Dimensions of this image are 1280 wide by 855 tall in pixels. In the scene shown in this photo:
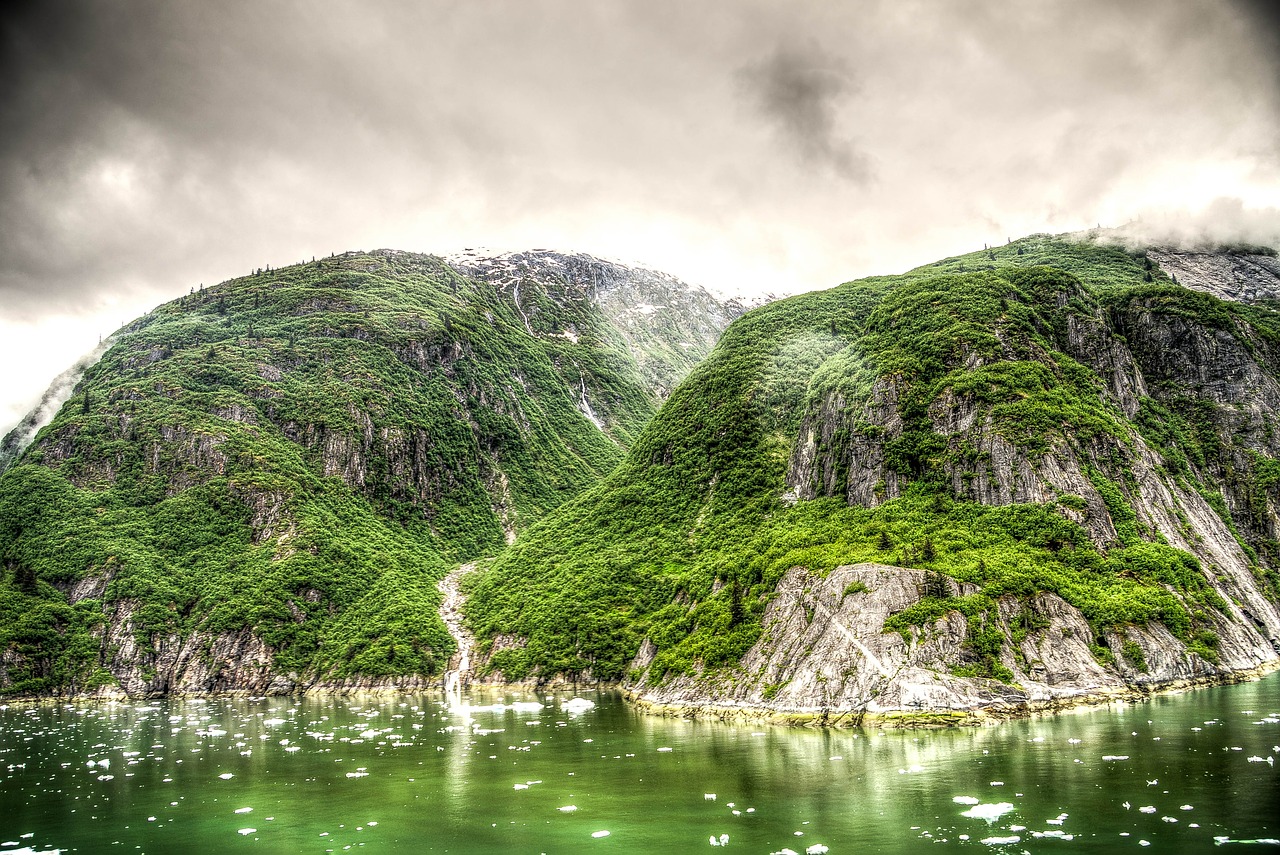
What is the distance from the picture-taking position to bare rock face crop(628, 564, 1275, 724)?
2349 inches

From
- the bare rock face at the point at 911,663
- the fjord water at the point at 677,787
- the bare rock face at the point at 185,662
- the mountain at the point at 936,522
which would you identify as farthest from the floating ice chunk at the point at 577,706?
the bare rock face at the point at 185,662

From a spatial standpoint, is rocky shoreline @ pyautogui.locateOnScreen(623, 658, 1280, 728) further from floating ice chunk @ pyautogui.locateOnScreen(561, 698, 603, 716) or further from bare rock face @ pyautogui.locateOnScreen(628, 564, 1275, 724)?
floating ice chunk @ pyautogui.locateOnScreen(561, 698, 603, 716)

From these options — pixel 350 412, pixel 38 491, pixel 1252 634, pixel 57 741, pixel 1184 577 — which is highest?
pixel 350 412

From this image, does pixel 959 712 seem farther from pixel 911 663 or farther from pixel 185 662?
pixel 185 662

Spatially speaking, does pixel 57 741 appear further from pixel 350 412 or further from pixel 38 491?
pixel 350 412

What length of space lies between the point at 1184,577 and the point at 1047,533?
37.6ft

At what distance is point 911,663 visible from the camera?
61625mm

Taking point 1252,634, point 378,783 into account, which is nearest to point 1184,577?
point 1252,634

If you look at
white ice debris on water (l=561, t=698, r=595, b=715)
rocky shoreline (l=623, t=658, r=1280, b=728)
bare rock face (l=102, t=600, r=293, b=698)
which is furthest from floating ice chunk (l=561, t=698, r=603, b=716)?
bare rock face (l=102, t=600, r=293, b=698)

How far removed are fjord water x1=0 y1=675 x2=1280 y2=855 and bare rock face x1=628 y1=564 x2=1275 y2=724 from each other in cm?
329

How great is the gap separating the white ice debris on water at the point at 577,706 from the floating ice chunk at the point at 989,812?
4975 centimetres

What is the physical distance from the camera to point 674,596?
95750 mm

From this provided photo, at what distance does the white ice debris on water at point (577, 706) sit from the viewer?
77.7 metres

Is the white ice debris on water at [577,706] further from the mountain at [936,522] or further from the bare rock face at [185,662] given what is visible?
the bare rock face at [185,662]
